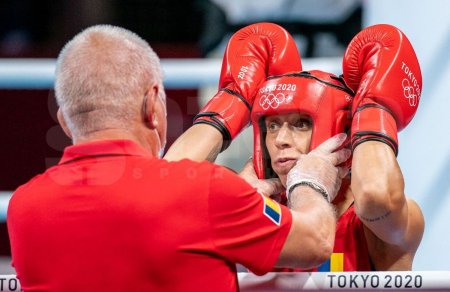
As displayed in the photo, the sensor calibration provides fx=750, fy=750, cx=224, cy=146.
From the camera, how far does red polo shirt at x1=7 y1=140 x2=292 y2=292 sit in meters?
1.28

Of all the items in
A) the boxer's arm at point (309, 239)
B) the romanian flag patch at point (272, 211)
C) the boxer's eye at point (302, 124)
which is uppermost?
the romanian flag patch at point (272, 211)

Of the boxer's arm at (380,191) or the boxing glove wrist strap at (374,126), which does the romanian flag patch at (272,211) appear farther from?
the boxing glove wrist strap at (374,126)

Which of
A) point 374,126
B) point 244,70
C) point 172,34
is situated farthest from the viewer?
point 172,34

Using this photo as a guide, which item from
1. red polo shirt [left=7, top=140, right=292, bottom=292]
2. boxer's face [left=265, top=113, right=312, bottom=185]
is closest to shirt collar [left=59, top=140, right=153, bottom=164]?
red polo shirt [left=7, top=140, right=292, bottom=292]

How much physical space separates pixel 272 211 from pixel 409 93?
0.67m

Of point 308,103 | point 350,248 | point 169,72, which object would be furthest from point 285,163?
point 169,72

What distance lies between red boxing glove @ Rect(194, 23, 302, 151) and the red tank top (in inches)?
15.2

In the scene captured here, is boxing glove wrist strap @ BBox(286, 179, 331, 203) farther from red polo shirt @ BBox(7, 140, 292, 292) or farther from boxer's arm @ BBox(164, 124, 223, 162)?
boxer's arm @ BBox(164, 124, 223, 162)

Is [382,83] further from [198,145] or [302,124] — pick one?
[198,145]

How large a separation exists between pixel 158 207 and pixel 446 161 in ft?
6.32

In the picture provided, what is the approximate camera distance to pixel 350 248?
1.87 metres

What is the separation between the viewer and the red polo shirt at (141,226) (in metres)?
1.28

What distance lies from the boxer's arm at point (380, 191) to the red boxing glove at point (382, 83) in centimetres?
5

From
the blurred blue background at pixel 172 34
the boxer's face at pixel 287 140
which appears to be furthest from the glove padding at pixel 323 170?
the blurred blue background at pixel 172 34
